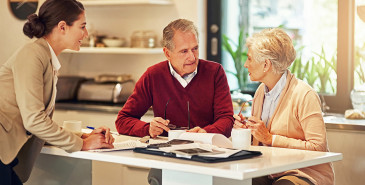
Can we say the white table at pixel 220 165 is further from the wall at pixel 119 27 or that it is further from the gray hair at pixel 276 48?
the wall at pixel 119 27

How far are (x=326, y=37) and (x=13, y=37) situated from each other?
2784mm

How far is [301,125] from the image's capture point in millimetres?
2703

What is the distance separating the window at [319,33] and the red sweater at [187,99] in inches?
49.6

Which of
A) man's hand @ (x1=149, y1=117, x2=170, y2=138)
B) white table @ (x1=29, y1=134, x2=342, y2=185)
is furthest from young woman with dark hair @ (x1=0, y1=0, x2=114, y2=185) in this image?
man's hand @ (x1=149, y1=117, x2=170, y2=138)

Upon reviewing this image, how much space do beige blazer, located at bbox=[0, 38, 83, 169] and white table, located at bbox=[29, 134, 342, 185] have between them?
0.43 feet

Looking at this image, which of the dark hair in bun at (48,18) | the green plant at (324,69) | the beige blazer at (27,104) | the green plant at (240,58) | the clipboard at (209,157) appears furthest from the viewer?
the green plant at (240,58)

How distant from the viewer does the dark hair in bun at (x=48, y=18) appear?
2609mm

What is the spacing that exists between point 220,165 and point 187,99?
103 cm

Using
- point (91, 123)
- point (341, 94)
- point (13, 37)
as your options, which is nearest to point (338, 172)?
point (341, 94)

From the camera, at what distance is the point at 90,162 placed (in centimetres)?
318

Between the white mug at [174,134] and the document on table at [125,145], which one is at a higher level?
the white mug at [174,134]

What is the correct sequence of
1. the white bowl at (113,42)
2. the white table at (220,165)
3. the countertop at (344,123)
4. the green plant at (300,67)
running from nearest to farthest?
1. the white table at (220,165)
2. the countertop at (344,123)
3. the green plant at (300,67)
4. the white bowl at (113,42)

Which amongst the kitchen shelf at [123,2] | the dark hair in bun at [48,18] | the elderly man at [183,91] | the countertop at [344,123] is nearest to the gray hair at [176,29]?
the elderly man at [183,91]

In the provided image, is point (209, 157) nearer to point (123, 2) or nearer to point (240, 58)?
point (240, 58)
